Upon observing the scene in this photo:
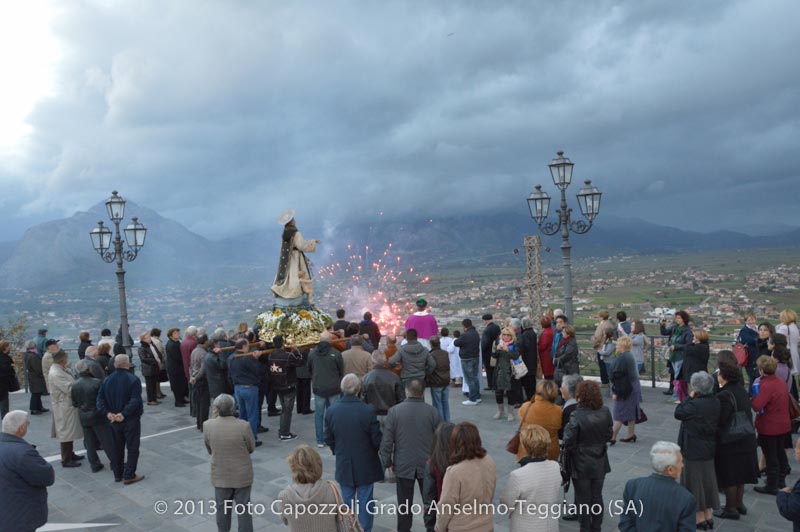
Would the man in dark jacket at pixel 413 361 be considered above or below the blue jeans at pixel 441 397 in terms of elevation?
above

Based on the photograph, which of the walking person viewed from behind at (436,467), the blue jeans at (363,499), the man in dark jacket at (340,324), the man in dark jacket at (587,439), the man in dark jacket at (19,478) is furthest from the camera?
the man in dark jacket at (340,324)

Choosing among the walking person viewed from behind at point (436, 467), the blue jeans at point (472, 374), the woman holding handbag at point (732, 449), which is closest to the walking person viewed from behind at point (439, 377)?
the blue jeans at point (472, 374)

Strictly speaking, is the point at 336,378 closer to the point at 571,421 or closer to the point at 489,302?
the point at 571,421

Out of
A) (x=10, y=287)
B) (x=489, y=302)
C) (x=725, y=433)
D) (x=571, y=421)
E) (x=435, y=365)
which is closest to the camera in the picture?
(x=571, y=421)

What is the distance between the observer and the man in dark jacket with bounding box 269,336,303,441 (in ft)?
31.7

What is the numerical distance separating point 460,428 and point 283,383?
6016 mm

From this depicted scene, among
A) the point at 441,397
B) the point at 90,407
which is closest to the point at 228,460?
the point at 90,407

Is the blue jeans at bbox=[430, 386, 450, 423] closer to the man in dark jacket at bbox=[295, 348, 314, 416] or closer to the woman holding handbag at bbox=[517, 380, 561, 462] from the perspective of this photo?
the man in dark jacket at bbox=[295, 348, 314, 416]

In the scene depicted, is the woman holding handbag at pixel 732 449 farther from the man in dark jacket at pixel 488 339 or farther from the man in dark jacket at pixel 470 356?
the man in dark jacket at pixel 488 339

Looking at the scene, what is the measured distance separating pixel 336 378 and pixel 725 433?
5.90m

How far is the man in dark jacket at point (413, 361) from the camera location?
28.9 feet

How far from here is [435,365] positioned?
8.98 meters

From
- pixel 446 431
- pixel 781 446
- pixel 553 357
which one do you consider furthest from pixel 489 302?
pixel 446 431

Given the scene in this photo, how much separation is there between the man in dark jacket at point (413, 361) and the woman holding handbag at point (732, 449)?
431 centimetres
